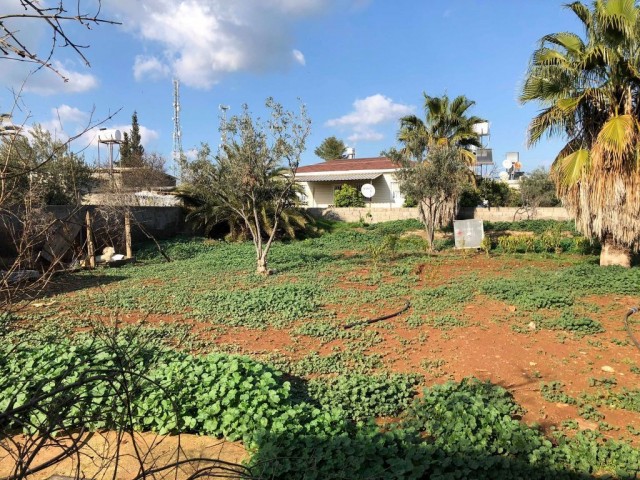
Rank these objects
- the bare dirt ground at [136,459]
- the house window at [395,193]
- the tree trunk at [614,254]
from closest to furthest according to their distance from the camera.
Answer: the bare dirt ground at [136,459] → the tree trunk at [614,254] → the house window at [395,193]

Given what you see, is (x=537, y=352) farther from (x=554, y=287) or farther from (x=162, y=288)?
(x=162, y=288)

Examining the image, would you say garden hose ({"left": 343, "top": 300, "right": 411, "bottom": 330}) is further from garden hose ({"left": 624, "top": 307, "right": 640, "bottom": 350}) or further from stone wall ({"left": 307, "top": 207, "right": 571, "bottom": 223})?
stone wall ({"left": 307, "top": 207, "right": 571, "bottom": 223})

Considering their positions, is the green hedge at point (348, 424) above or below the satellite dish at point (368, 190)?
below

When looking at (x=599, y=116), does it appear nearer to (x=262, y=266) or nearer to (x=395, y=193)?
(x=262, y=266)

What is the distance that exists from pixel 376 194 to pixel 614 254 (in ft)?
59.1

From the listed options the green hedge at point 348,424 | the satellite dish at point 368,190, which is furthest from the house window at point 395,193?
the green hedge at point 348,424

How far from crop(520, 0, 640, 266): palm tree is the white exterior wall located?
52.4 feet

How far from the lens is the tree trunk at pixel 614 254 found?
10172 mm

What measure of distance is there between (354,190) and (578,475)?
22880 millimetres

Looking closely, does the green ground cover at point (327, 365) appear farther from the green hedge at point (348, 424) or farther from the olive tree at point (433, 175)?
the olive tree at point (433, 175)

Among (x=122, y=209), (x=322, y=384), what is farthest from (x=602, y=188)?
(x=122, y=209)

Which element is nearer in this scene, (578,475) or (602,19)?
(578,475)

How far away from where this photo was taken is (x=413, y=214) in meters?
21.8

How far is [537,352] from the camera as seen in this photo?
A: 555 cm
